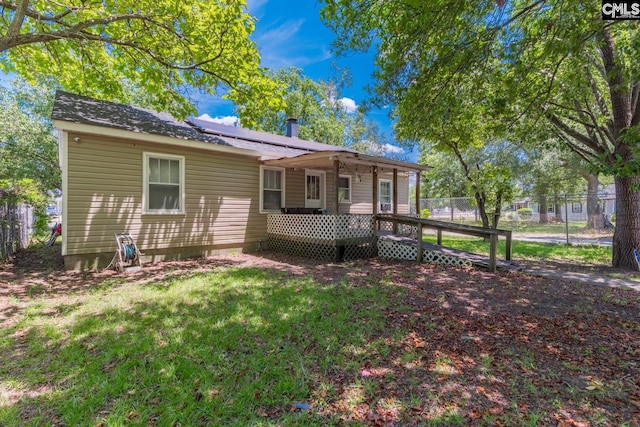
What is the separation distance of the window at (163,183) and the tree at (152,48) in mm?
1626

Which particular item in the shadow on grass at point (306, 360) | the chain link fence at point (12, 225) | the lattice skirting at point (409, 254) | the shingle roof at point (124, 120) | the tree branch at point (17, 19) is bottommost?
the shadow on grass at point (306, 360)

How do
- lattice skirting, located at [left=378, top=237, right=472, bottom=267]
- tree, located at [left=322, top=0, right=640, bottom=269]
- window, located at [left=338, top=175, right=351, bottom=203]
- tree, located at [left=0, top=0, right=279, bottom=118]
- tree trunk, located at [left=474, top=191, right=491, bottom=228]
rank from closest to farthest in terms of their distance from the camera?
tree, located at [left=322, top=0, right=640, bottom=269], tree, located at [left=0, top=0, right=279, bottom=118], lattice skirting, located at [left=378, top=237, right=472, bottom=267], tree trunk, located at [left=474, top=191, right=491, bottom=228], window, located at [left=338, top=175, right=351, bottom=203]

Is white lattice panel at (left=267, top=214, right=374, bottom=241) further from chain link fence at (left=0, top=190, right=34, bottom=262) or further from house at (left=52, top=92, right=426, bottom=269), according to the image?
chain link fence at (left=0, top=190, right=34, bottom=262)

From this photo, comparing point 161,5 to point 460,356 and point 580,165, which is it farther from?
point 580,165

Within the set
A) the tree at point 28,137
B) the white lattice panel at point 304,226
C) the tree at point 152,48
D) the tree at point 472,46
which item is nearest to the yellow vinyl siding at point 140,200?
the white lattice panel at point 304,226

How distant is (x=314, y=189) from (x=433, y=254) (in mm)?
5071

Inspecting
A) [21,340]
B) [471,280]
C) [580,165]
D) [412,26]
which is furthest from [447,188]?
[21,340]

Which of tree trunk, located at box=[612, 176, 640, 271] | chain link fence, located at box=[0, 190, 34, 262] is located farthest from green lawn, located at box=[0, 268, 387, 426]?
tree trunk, located at box=[612, 176, 640, 271]

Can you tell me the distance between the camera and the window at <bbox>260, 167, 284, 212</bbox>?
9.74m

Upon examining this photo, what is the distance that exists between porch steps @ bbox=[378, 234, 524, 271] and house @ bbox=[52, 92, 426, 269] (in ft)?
4.22

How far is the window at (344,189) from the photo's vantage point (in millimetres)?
12336

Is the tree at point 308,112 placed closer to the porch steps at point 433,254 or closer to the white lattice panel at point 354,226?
the white lattice panel at point 354,226

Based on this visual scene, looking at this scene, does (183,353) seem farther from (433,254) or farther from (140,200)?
(433,254)

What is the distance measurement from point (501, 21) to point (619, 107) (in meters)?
4.76
